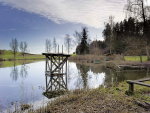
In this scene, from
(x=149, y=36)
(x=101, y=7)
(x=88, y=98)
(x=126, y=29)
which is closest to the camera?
(x=88, y=98)

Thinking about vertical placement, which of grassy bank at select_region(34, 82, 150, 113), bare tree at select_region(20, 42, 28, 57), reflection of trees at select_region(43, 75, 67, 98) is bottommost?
reflection of trees at select_region(43, 75, 67, 98)

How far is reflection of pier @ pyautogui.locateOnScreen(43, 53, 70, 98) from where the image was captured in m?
8.59

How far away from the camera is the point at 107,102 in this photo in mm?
5004

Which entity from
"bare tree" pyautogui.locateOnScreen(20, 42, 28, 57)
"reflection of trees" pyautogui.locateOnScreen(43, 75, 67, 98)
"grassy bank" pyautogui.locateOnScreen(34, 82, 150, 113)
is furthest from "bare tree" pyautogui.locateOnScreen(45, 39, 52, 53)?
"grassy bank" pyautogui.locateOnScreen(34, 82, 150, 113)

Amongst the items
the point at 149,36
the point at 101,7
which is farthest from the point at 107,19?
the point at 101,7

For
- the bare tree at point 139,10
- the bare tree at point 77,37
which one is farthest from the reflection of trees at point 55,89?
the bare tree at point 77,37

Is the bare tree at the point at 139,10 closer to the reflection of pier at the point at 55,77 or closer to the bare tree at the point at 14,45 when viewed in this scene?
the reflection of pier at the point at 55,77

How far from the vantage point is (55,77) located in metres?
14.7

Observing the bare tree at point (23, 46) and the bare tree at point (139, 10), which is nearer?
the bare tree at point (139, 10)

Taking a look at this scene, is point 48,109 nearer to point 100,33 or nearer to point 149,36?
point 149,36

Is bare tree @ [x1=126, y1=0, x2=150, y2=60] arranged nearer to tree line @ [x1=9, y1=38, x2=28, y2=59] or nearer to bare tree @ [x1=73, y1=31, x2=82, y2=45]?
bare tree @ [x1=73, y1=31, x2=82, y2=45]

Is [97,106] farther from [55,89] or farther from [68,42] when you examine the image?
[68,42]

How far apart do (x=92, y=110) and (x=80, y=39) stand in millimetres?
53559

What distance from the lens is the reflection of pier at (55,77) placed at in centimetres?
859
